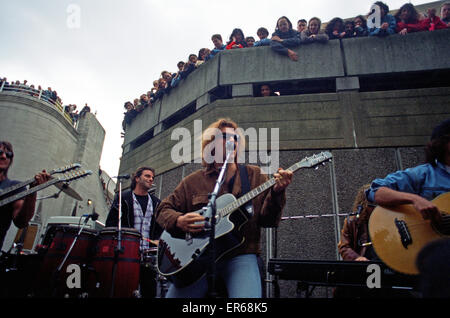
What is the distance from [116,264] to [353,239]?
3256mm

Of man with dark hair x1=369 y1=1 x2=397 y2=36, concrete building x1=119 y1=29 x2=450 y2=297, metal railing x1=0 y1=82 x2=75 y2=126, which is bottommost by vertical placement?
concrete building x1=119 y1=29 x2=450 y2=297

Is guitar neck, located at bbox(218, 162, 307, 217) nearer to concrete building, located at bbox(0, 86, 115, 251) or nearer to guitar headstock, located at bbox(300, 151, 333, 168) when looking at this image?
guitar headstock, located at bbox(300, 151, 333, 168)

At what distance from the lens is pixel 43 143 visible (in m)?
16.6

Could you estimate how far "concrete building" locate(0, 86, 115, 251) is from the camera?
15.6m

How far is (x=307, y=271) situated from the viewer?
2.79 metres

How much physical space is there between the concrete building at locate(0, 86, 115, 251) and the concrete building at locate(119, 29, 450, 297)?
34.6 ft

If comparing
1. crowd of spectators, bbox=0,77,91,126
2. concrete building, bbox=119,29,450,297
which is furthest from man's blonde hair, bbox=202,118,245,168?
crowd of spectators, bbox=0,77,91,126

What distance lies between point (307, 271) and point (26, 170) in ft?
55.0

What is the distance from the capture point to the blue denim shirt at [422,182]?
8.46 ft
